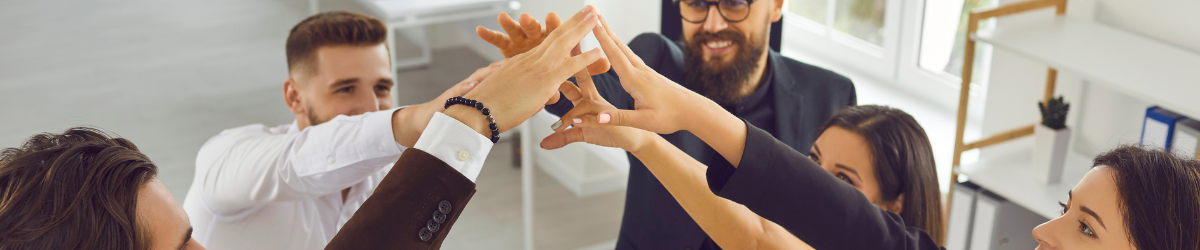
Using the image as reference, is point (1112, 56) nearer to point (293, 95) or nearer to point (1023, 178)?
point (1023, 178)

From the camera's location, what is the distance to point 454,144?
2.97ft

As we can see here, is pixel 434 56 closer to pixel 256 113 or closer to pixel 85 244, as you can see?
pixel 256 113

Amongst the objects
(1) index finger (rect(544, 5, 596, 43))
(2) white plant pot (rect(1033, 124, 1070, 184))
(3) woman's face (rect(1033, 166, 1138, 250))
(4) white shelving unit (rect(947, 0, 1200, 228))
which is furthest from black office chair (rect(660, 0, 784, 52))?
(3) woman's face (rect(1033, 166, 1138, 250))

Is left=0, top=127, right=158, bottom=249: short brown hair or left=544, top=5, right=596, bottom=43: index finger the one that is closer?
left=0, top=127, right=158, bottom=249: short brown hair

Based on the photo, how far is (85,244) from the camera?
2.67ft

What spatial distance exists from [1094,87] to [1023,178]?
0.95ft

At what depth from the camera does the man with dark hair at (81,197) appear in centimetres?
80

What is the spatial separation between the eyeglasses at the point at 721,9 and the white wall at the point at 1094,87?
2.39 ft

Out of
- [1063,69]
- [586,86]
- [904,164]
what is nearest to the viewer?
[586,86]

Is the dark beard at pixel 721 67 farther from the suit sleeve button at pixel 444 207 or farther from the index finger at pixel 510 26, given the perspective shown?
the suit sleeve button at pixel 444 207

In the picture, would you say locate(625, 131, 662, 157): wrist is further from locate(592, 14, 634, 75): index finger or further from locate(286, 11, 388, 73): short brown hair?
locate(286, 11, 388, 73): short brown hair

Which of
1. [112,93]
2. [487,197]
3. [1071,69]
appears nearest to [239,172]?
[1071,69]

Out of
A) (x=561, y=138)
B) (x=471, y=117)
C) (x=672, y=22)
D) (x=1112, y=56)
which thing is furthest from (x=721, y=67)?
(x=471, y=117)

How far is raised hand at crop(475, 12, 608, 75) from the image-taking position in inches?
49.6
